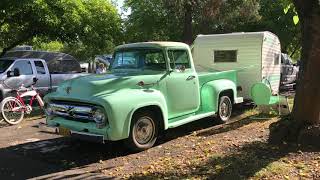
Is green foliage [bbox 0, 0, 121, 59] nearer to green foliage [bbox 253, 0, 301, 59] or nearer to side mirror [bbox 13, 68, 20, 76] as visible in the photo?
side mirror [bbox 13, 68, 20, 76]

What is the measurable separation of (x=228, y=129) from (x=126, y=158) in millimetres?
3098

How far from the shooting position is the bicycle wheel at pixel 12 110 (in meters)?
12.6

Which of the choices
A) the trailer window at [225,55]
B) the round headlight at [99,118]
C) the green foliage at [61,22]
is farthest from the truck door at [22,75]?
the round headlight at [99,118]

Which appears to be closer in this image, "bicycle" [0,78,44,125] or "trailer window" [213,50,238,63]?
"bicycle" [0,78,44,125]

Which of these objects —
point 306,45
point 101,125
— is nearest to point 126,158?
point 101,125

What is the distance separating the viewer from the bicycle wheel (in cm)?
1265

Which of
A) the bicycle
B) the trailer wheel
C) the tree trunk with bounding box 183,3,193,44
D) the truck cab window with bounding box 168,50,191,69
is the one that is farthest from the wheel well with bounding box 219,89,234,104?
the tree trunk with bounding box 183,3,193,44

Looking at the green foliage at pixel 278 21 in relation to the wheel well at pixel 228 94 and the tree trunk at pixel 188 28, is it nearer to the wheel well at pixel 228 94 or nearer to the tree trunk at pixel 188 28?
the tree trunk at pixel 188 28

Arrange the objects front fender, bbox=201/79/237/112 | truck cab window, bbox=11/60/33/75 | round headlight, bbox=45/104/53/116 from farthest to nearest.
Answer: truck cab window, bbox=11/60/33/75, front fender, bbox=201/79/237/112, round headlight, bbox=45/104/53/116

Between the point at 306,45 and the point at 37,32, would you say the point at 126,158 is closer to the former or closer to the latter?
the point at 306,45

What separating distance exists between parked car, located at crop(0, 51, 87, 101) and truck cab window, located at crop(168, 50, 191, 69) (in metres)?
6.74

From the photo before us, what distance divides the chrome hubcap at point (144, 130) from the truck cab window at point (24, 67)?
8.74 m

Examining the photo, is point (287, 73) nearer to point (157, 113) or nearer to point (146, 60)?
point (146, 60)

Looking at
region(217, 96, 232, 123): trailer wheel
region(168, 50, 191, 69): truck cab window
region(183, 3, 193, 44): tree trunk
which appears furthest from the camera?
region(183, 3, 193, 44): tree trunk
